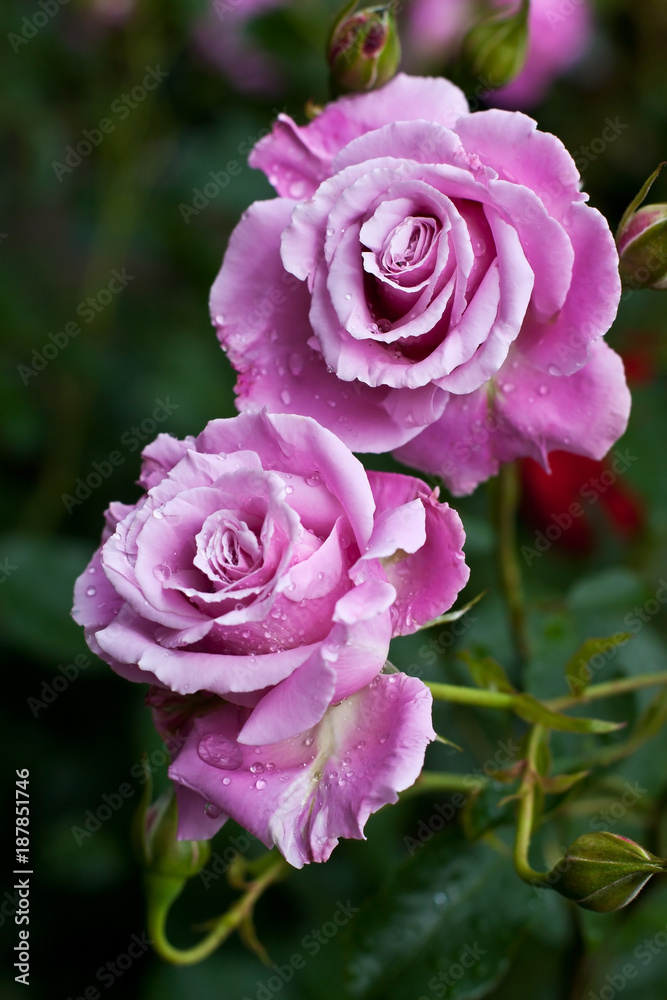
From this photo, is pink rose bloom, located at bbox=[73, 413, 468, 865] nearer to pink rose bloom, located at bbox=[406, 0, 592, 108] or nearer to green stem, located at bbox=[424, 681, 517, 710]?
green stem, located at bbox=[424, 681, 517, 710]

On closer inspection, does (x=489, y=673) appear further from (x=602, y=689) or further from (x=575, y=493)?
(x=575, y=493)

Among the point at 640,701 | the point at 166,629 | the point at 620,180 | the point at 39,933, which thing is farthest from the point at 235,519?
the point at 620,180

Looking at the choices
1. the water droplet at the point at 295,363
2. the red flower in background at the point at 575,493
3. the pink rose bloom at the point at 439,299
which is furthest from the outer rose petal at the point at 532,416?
the red flower in background at the point at 575,493

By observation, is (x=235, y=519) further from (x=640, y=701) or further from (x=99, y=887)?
(x=99, y=887)

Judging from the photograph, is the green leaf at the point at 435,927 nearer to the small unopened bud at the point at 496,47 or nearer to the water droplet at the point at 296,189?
the water droplet at the point at 296,189

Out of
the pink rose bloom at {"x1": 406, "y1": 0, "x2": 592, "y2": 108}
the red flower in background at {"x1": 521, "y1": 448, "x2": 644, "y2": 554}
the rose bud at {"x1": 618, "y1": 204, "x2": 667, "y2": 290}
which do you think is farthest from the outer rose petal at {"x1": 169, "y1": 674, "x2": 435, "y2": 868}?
the pink rose bloom at {"x1": 406, "y1": 0, "x2": 592, "y2": 108}
